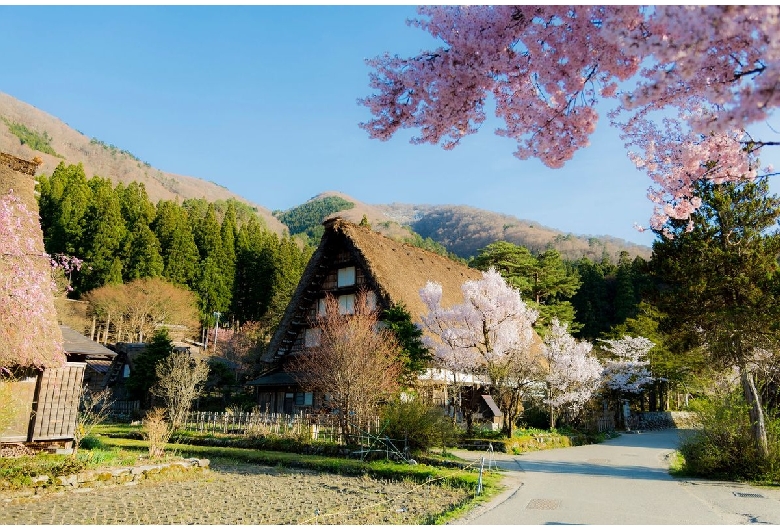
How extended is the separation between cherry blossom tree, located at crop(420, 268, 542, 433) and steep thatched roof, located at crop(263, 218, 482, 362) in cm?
275

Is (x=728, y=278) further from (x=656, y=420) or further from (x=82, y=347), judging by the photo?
(x=656, y=420)

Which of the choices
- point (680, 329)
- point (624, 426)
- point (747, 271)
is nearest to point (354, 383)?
point (680, 329)

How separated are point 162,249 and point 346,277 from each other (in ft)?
90.2

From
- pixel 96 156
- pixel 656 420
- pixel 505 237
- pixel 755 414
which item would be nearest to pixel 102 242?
pixel 656 420

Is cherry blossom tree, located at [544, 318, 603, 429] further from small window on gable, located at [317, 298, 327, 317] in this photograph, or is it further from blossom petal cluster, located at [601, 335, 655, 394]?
small window on gable, located at [317, 298, 327, 317]

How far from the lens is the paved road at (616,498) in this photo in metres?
6.86

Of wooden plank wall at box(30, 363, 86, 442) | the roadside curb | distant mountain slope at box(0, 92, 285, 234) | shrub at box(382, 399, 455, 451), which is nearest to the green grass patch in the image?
wooden plank wall at box(30, 363, 86, 442)

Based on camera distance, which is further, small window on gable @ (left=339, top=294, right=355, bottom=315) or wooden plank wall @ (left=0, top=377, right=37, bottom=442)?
small window on gable @ (left=339, top=294, right=355, bottom=315)

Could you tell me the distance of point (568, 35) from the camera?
14.1 feet

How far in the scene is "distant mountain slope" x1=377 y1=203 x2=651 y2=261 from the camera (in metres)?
92.6

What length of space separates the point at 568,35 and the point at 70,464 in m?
10.9

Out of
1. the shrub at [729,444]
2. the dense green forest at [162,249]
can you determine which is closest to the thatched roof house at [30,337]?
the shrub at [729,444]

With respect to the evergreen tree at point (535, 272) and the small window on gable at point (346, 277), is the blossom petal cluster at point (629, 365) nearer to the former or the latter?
the evergreen tree at point (535, 272)

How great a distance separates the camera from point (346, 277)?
79.9 ft
